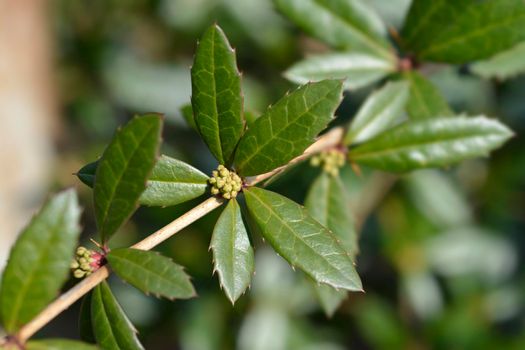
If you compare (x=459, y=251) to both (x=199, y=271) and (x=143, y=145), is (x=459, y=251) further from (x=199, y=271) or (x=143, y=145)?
(x=143, y=145)

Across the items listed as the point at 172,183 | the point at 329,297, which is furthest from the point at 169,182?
the point at 329,297

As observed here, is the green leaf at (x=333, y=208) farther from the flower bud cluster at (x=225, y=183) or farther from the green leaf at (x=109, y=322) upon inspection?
the green leaf at (x=109, y=322)

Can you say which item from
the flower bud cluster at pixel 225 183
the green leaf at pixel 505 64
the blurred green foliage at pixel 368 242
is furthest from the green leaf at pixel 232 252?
the blurred green foliage at pixel 368 242

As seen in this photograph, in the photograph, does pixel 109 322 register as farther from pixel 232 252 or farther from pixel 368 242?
pixel 368 242

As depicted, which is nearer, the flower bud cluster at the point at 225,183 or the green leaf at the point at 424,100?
the flower bud cluster at the point at 225,183

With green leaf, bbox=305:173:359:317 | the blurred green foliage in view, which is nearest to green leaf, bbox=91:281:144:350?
green leaf, bbox=305:173:359:317
